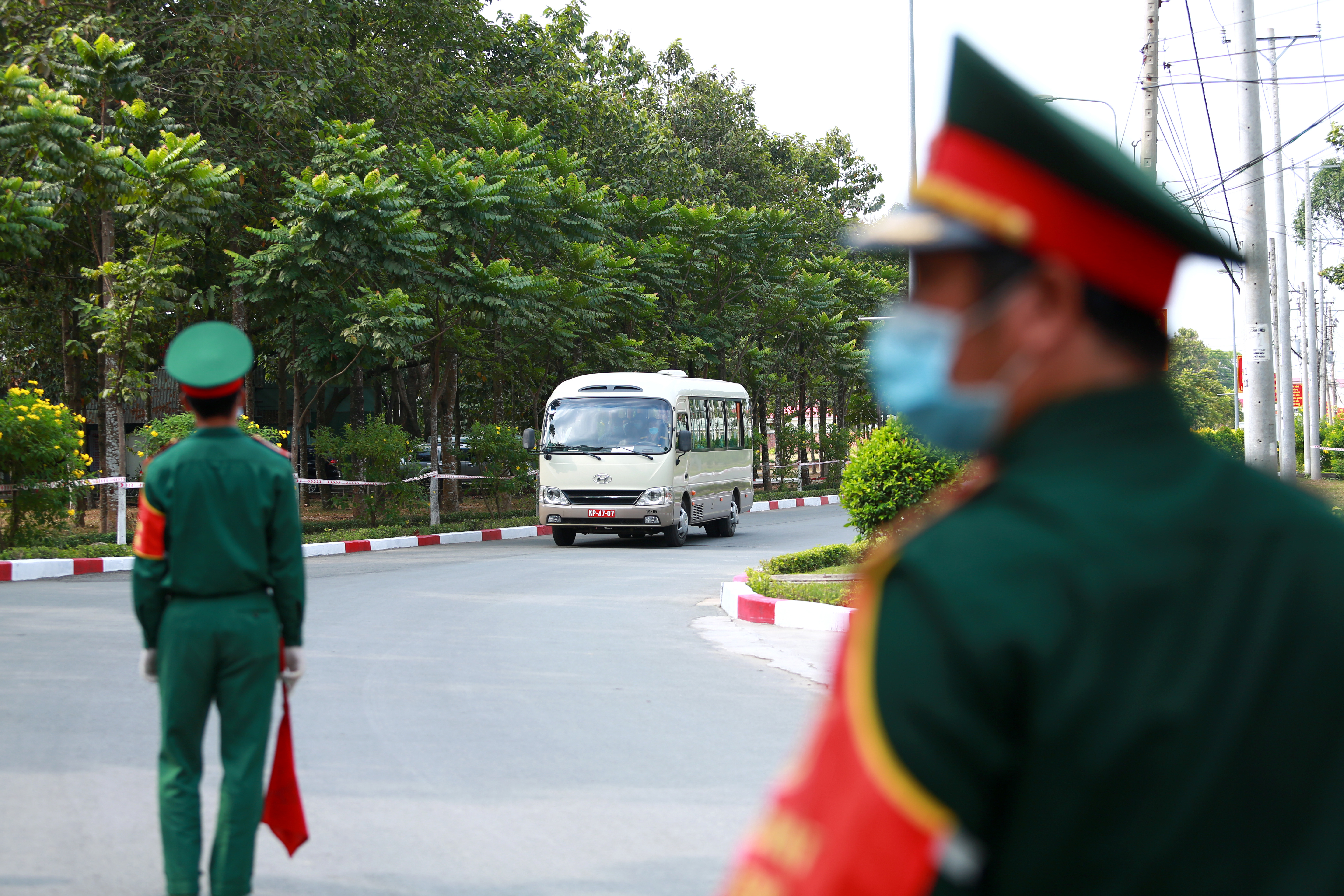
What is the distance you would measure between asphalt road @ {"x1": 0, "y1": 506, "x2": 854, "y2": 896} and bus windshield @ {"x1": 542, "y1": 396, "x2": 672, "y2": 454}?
7637 mm

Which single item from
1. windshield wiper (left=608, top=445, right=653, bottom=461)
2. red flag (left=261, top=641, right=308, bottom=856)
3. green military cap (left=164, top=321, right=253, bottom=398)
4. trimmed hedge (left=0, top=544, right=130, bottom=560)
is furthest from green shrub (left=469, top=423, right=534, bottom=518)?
green military cap (left=164, top=321, right=253, bottom=398)

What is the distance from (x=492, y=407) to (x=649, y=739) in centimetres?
2542

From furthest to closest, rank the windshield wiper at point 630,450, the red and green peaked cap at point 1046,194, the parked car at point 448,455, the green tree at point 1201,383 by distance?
the green tree at point 1201,383 → the parked car at point 448,455 → the windshield wiper at point 630,450 → the red and green peaked cap at point 1046,194

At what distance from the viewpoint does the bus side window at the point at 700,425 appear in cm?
2138

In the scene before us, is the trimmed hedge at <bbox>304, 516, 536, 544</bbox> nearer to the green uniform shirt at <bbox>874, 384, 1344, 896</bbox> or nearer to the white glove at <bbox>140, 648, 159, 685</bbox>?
the white glove at <bbox>140, 648, 159, 685</bbox>

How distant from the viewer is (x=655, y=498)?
64.4 ft

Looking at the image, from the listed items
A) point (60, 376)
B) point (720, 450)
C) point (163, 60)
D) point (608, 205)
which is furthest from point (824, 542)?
point (60, 376)

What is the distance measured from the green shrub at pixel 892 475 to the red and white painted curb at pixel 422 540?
735 cm

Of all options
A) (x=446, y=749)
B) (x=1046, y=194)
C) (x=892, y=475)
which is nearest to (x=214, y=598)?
(x=446, y=749)

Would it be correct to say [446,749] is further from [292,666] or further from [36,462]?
[36,462]

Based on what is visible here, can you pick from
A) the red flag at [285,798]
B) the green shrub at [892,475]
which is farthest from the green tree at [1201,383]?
the red flag at [285,798]

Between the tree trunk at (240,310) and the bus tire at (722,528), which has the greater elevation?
the tree trunk at (240,310)

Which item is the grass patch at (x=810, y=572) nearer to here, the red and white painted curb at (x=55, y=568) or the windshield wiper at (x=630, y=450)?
the windshield wiper at (x=630, y=450)

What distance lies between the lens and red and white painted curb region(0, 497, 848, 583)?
1405 centimetres
